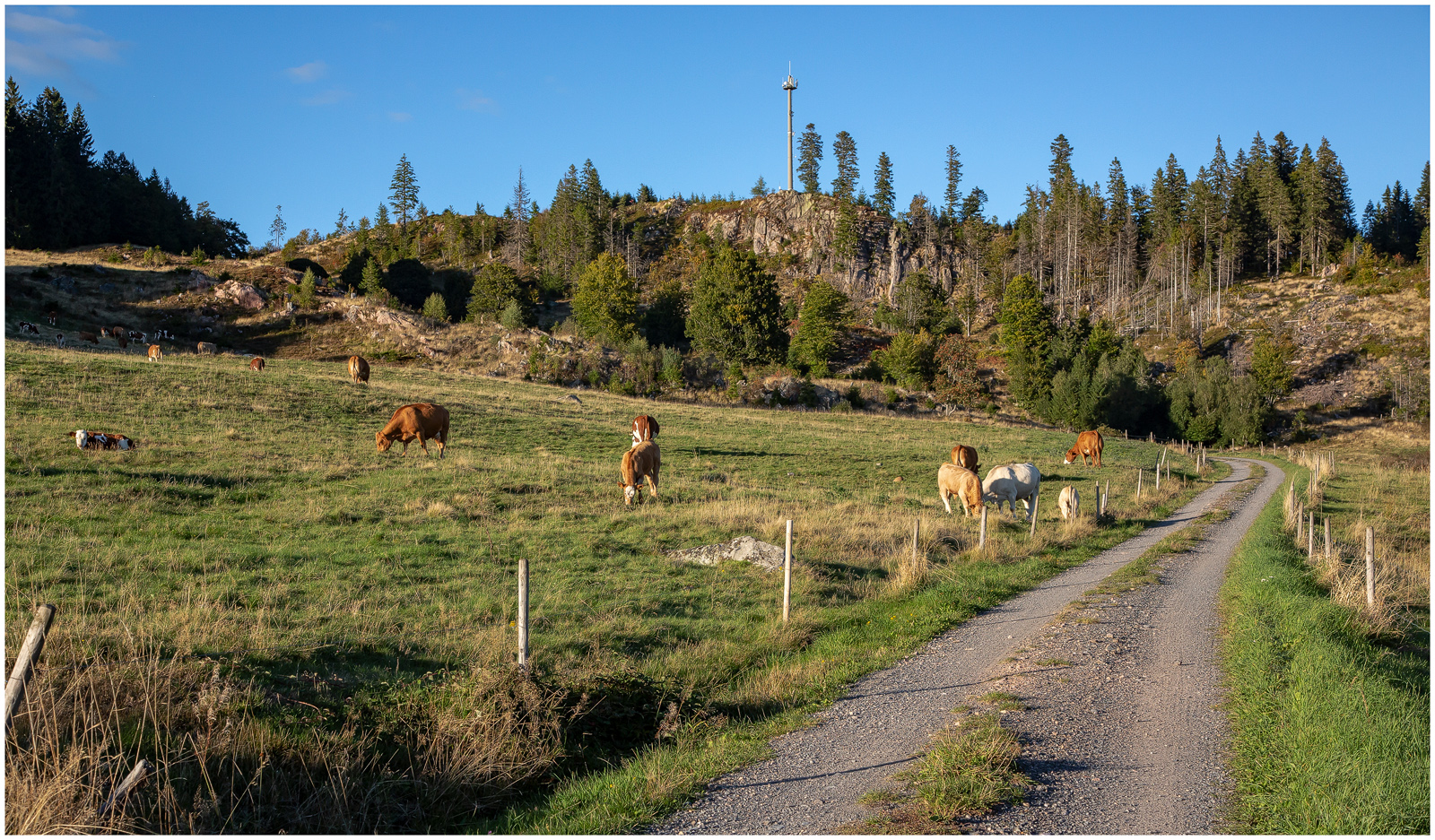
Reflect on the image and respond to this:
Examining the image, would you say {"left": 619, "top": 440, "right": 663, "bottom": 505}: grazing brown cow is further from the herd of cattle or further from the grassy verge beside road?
the grassy verge beside road

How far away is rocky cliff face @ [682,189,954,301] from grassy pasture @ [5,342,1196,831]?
353 ft

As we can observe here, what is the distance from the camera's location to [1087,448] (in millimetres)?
43312

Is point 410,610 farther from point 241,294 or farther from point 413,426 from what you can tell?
point 241,294

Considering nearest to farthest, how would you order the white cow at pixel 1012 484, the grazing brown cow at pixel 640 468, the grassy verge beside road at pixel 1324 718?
the grassy verge beside road at pixel 1324 718
the grazing brown cow at pixel 640 468
the white cow at pixel 1012 484

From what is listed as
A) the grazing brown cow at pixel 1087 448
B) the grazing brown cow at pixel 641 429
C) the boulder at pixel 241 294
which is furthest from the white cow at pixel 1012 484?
the boulder at pixel 241 294

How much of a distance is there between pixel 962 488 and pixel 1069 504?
134 inches

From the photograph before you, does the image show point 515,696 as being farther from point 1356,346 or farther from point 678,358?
point 1356,346

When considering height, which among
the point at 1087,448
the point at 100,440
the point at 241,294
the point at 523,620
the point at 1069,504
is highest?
the point at 241,294

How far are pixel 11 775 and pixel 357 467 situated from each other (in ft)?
58.5

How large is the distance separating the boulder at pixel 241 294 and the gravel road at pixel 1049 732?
230 ft

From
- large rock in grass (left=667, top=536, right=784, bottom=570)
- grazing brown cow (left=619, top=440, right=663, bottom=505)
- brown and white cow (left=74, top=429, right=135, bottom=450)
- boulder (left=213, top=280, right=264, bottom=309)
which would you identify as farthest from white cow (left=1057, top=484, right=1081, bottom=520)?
boulder (left=213, top=280, right=264, bottom=309)

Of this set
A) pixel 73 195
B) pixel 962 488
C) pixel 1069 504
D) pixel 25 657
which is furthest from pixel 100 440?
A: pixel 73 195

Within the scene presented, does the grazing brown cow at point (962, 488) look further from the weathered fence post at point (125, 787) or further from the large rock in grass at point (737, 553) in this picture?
the weathered fence post at point (125, 787)

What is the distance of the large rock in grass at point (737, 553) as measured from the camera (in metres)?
15.6
